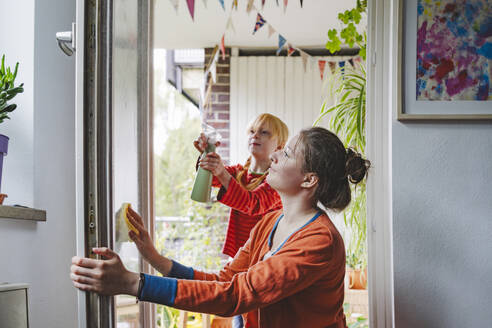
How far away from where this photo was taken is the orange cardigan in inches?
47.6

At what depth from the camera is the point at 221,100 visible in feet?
15.2

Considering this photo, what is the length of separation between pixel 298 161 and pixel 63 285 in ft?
3.19

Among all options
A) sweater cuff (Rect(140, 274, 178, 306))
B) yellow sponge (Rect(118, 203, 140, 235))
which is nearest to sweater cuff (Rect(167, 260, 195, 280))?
yellow sponge (Rect(118, 203, 140, 235))

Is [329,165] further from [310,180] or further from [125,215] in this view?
[125,215]

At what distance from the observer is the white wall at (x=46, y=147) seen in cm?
175

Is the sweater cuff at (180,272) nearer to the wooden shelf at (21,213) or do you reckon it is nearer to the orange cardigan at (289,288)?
the orange cardigan at (289,288)

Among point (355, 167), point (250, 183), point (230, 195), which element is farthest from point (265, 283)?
point (250, 183)

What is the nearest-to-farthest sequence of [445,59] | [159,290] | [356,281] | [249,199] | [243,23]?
[159,290], [445,59], [249,199], [356,281], [243,23]

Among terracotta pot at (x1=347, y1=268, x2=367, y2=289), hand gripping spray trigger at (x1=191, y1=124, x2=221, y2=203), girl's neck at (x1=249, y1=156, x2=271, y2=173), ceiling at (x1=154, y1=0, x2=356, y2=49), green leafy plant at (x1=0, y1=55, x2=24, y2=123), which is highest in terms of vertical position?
ceiling at (x1=154, y1=0, x2=356, y2=49)

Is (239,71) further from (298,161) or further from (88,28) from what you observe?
(88,28)

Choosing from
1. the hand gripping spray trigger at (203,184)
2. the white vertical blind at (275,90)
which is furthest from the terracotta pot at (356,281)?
the hand gripping spray trigger at (203,184)

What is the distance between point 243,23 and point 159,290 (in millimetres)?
3268

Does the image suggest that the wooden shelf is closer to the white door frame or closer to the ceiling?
the white door frame

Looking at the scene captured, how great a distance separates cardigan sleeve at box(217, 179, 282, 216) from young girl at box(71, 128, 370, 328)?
0.48 meters
